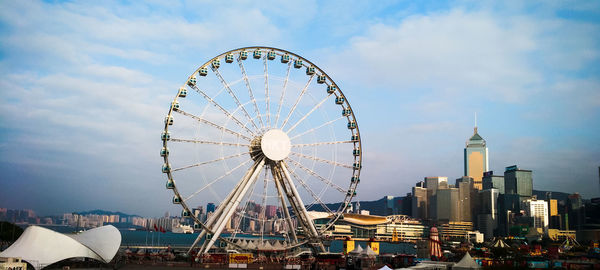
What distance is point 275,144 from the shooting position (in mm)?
60781

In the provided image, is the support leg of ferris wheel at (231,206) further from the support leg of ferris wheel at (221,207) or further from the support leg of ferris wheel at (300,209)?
the support leg of ferris wheel at (300,209)

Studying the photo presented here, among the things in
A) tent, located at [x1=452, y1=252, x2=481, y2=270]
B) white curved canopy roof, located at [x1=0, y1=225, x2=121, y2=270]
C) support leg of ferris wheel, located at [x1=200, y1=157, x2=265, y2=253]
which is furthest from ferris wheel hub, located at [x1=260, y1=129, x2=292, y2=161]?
tent, located at [x1=452, y1=252, x2=481, y2=270]

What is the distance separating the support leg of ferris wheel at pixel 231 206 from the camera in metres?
58.4

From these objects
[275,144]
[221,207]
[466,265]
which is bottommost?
[466,265]

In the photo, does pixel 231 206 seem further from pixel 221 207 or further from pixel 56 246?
pixel 56 246

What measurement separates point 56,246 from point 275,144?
23711 millimetres

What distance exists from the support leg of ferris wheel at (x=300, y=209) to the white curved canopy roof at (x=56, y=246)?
1867cm

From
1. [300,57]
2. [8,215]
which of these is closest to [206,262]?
[300,57]

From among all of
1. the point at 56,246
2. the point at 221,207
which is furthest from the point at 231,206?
the point at 56,246

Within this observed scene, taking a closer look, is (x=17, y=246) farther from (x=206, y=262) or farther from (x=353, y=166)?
(x=353, y=166)

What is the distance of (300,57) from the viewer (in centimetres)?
6506

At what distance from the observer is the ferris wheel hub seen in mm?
60375

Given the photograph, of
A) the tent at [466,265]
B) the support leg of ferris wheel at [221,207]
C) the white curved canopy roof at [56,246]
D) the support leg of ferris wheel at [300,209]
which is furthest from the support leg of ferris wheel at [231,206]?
the tent at [466,265]

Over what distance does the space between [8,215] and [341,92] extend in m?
118
